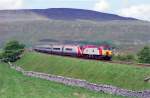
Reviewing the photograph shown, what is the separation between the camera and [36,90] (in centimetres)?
6450

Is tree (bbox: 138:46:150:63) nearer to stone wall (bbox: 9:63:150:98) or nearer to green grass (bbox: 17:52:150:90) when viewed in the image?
green grass (bbox: 17:52:150:90)

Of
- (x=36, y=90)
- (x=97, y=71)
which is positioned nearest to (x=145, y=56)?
(x=97, y=71)

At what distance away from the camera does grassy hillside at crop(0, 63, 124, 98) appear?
192 feet

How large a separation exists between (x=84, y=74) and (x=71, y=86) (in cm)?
424

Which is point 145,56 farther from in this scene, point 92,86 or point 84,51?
point 92,86

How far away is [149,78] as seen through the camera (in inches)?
2292

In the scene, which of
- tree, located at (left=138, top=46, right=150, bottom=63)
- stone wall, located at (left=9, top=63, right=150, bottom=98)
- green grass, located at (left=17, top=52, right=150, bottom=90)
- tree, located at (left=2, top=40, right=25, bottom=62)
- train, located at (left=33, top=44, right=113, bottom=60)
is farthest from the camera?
tree, located at (left=2, top=40, right=25, bottom=62)

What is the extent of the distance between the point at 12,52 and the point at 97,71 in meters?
58.8

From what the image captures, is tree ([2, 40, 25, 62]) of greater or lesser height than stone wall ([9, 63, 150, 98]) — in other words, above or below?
above

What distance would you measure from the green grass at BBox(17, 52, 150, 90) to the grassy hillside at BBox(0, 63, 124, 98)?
3470 mm

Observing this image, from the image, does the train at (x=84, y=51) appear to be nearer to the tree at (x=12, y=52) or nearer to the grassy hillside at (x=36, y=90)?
the tree at (x=12, y=52)

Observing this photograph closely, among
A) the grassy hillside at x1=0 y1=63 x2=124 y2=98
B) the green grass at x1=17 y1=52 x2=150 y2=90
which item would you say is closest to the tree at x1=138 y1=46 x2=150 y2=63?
the green grass at x1=17 y1=52 x2=150 y2=90

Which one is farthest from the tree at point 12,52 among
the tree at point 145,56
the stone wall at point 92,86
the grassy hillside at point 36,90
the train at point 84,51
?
the grassy hillside at point 36,90

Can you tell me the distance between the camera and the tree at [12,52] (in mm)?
122575
